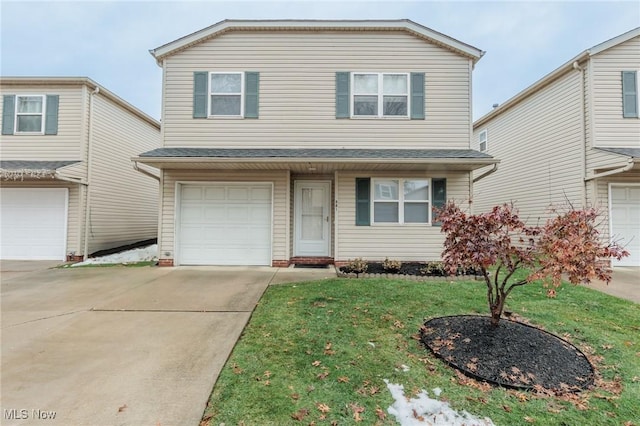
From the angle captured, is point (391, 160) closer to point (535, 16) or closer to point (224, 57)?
point (224, 57)

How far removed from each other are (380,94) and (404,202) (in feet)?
10.1

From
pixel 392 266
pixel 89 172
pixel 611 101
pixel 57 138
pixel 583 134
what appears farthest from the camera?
pixel 89 172

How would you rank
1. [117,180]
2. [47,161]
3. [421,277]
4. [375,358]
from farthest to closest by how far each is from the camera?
[117,180], [47,161], [421,277], [375,358]

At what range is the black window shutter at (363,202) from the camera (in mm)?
8039

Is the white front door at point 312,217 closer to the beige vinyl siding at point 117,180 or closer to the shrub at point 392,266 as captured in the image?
the shrub at point 392,266

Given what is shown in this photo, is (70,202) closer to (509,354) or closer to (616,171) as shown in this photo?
(509,354)

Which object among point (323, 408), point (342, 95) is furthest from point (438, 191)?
point (323, 408)

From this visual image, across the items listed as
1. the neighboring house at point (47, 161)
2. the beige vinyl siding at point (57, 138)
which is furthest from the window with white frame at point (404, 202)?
the beige vinyl siding at point (57, 138)

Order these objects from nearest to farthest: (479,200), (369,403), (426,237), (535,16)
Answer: (369,403) → (426,237) → (479,200) → (535,16)

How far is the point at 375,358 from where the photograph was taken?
3180 mm

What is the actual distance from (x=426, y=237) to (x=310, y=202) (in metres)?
3.41

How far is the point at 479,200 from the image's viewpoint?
44.4 feet

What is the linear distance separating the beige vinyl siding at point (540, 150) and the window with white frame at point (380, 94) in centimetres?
490

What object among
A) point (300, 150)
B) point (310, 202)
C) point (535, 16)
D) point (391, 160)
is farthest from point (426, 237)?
point (535, 16)
